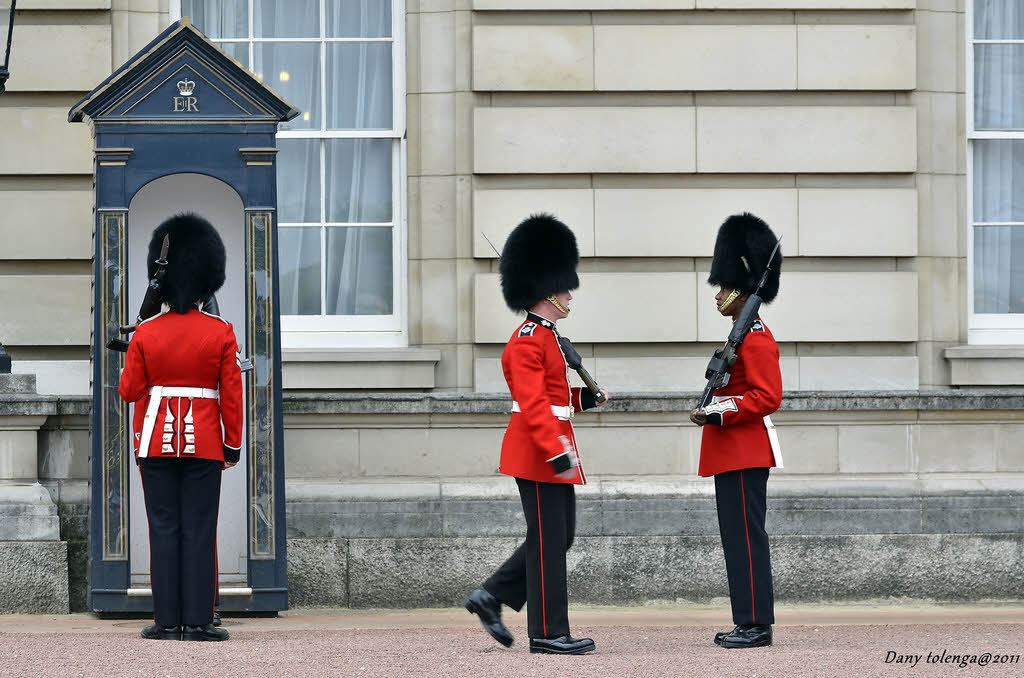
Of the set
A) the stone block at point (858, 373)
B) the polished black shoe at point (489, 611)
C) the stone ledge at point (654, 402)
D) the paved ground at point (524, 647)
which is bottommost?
the paved ground at point (524, 647)

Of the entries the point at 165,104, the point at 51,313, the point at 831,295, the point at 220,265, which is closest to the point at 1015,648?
the point at 831,295

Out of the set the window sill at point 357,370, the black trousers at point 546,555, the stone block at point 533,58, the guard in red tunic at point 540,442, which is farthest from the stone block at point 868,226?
the black trousers at point 546,555

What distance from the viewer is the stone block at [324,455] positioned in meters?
7.67

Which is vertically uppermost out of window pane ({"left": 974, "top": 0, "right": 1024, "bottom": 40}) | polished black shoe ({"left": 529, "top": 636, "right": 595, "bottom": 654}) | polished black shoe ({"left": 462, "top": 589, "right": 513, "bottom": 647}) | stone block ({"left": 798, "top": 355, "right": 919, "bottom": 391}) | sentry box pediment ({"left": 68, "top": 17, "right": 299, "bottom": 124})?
window pane ({"left": 974, "top": 0, "right": 1024, "bottom": 40})

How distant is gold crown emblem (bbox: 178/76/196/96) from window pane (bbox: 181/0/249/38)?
4.58ft

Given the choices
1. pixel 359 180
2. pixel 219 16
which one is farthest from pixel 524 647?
pixel 219 16

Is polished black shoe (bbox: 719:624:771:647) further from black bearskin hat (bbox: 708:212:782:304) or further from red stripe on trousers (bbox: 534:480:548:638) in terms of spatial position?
black bearskin hat (bbox: 708:212:782:304)

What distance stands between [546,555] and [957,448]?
9.57 ft

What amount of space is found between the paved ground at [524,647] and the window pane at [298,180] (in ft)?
6.83

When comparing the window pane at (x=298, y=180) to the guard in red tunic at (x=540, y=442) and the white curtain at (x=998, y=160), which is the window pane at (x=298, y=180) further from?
the white curtain at (x=998, y=160)

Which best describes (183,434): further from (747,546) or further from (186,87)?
(747,546)

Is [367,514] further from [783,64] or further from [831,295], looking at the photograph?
[783,64]

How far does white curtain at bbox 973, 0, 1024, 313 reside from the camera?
8.15 m

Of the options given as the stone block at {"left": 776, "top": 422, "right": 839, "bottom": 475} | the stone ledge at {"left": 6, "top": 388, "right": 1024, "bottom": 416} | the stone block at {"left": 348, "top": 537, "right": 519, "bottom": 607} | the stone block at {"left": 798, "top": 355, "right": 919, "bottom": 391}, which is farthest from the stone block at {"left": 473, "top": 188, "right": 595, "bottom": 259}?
the stone block at {"left": 348, "top": 537, "right": 519, "bottom": 607}
